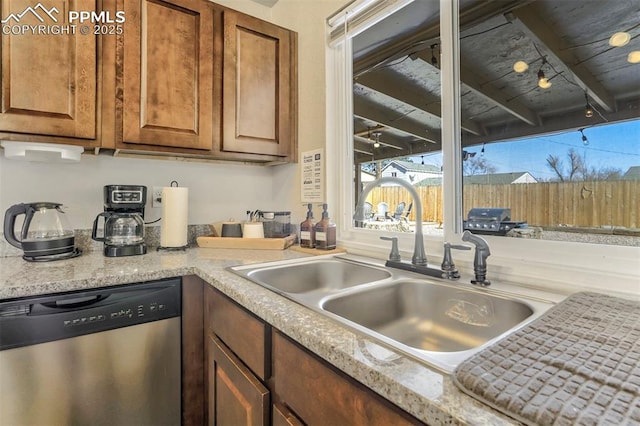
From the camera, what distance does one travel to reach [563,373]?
0.44 m

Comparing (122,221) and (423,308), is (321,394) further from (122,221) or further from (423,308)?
(122,221)

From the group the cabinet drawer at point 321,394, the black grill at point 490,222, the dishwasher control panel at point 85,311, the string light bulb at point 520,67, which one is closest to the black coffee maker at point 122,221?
the dishwasher control panel at point 85,311

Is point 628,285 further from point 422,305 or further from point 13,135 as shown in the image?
point 13,135

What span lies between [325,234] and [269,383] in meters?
0.84

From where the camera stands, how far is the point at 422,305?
101 centimetres

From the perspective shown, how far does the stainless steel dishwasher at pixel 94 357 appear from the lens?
0.95 metres

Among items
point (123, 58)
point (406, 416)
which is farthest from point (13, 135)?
point (406, 416)

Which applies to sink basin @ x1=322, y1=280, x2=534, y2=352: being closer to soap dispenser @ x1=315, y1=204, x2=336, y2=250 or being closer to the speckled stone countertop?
the speckled stone countertop

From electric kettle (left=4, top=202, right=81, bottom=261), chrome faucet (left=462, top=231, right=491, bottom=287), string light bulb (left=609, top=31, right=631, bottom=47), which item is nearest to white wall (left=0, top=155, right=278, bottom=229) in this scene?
electric kettle (left=4, top=202, right=81, bottom=261)

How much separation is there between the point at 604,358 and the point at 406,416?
313 mm

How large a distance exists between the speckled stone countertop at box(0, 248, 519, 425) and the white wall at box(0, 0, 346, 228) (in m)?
0.34

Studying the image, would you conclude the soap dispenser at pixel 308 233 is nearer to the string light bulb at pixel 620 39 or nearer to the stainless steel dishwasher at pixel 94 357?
the stainless steel dishwasher at pixel 94 357

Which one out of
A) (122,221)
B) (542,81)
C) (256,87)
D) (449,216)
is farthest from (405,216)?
(122,221)

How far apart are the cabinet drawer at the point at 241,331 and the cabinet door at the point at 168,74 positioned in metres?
0.83
